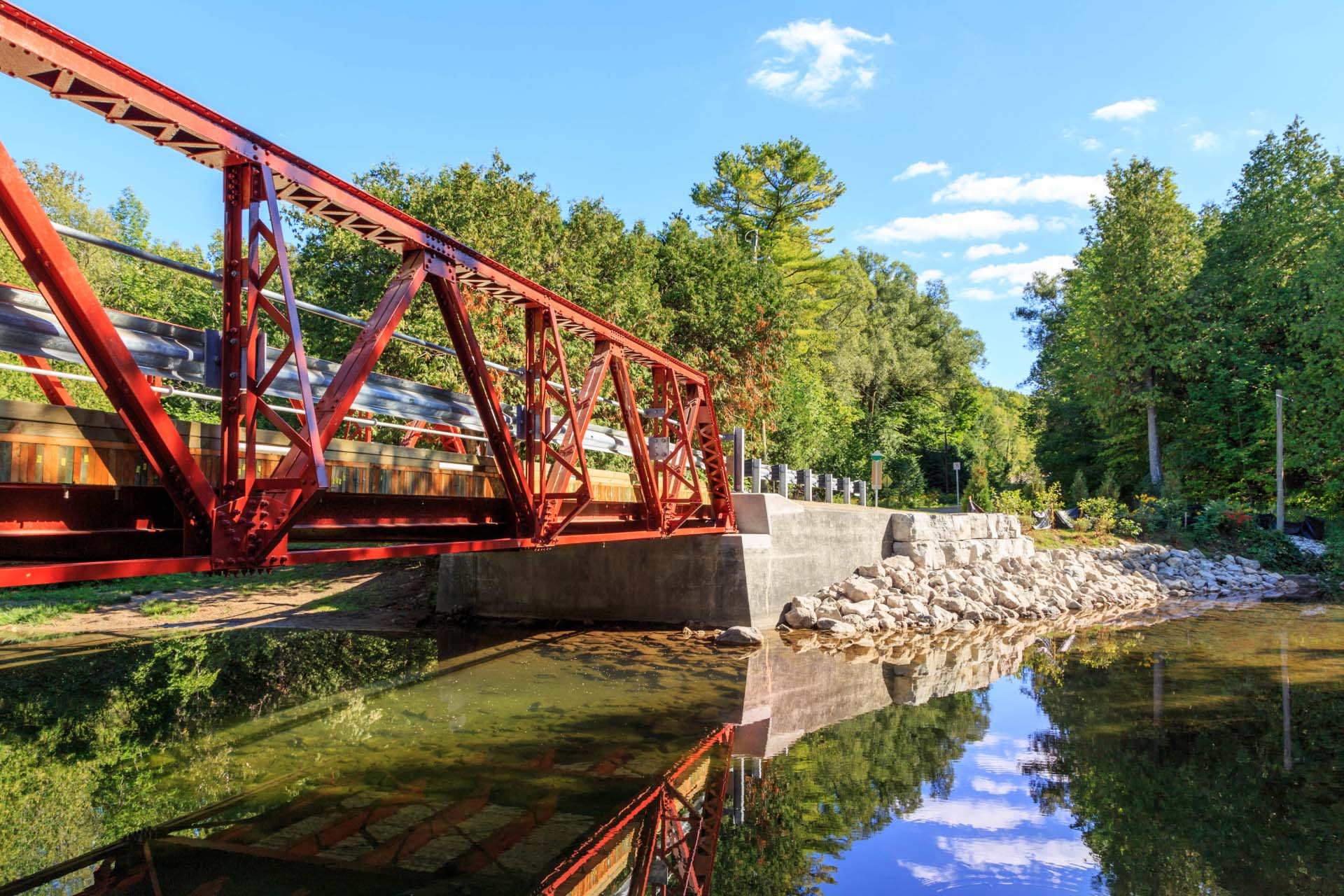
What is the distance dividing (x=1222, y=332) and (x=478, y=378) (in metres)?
42.3

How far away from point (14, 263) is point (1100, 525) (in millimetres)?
41287

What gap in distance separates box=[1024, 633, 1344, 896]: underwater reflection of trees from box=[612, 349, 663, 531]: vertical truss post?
6144 millimetres

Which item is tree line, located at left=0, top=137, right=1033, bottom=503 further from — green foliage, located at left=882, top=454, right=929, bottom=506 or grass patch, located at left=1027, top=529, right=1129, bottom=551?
grass patch, located at left=1027, top=529, right=1129, bottom=551

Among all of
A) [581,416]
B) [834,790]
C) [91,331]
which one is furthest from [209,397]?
[834,790]

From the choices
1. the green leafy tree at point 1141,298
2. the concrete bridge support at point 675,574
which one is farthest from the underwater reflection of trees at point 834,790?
the green leafy tree at point 1141,298

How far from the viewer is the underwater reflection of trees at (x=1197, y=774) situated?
258 inches

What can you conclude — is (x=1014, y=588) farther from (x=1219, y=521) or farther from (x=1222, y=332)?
(x=1222, y=332)

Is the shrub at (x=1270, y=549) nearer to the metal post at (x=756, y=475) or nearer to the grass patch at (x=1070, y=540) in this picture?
the grass patch at (x=1070, y=540)

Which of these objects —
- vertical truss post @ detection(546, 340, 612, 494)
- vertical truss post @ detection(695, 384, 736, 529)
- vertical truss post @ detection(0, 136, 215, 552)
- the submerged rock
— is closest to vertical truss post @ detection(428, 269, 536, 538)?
vertical truss post @ detection(546, 340, 612, 494)

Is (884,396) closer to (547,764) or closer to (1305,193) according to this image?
(1305,193)

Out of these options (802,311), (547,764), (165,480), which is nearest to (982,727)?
(547,764)

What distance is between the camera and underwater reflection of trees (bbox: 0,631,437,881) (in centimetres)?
695

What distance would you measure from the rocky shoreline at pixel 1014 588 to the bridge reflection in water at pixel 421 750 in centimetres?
190

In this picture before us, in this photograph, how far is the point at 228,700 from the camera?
11.3 meters
